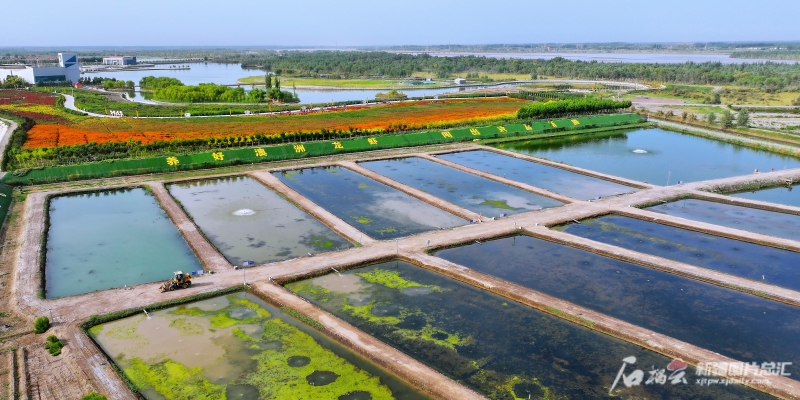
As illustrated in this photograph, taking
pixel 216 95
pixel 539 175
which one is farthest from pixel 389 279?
pixel 216 95

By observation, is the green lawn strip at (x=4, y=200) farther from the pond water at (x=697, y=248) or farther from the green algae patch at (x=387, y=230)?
the pond water at (x=697, y=248)

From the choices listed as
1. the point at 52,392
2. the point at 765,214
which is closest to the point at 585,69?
the point at 765,214

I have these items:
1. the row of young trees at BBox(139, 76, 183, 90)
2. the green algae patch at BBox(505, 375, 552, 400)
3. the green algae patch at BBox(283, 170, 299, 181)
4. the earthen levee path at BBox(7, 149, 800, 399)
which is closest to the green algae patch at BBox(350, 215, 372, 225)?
the earthen levee path at BBox(7, 149, 800, 399)

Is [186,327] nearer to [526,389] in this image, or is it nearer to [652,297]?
[526,389]

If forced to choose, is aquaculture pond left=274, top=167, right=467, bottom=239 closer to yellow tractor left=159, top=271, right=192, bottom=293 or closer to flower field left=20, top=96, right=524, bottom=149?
yellow tractor left=159, top=271, right=192, bottom=293

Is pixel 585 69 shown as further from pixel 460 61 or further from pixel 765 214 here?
pixel 765 214

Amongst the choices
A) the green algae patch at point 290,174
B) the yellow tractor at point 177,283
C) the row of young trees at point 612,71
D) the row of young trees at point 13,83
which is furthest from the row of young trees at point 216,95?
the yellow tractor at point 177,283
